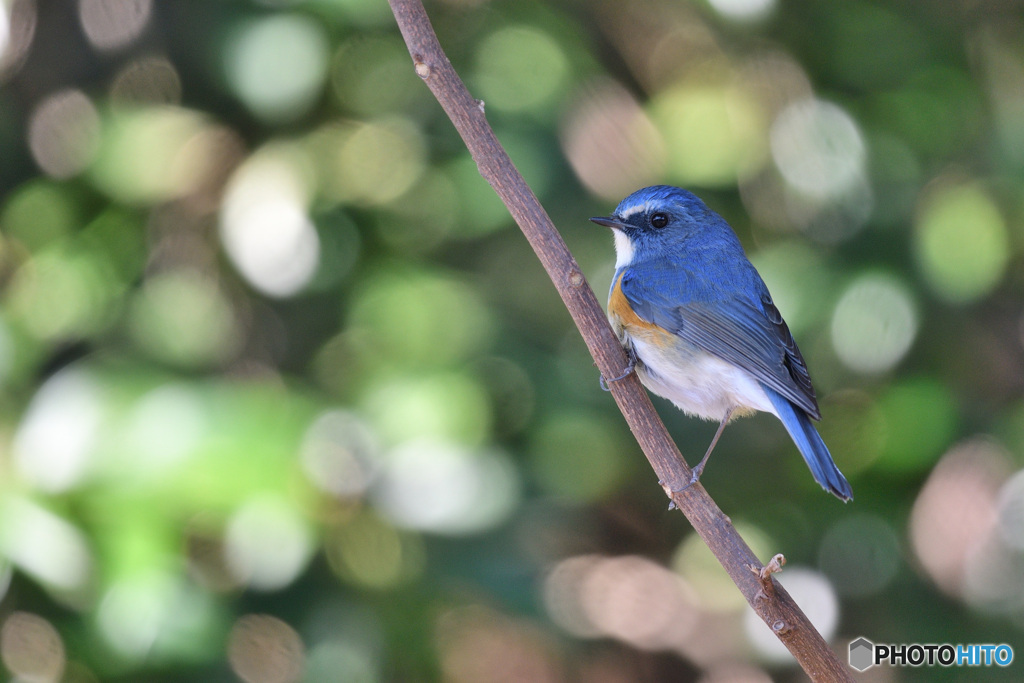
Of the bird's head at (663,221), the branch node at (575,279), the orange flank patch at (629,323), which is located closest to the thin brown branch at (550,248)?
the branch node at (575,279)

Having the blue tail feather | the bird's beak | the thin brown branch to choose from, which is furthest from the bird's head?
the thin brown branch

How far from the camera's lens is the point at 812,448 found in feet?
6.36

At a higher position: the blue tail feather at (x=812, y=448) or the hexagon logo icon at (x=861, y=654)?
the blue tail feather at (x=812, y=448)

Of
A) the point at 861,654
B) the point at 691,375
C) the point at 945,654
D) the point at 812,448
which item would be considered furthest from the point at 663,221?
the point at 945,654

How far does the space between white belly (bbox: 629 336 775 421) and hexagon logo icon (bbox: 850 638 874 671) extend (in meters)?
0.94

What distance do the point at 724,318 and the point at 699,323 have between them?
71 mm

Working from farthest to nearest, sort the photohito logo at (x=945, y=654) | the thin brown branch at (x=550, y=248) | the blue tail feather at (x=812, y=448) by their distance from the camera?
the photohito logo at (x=945, y=654) < the blue tail feather at (x=812, y=448) < the thin brown branch at (x=550, y=248)

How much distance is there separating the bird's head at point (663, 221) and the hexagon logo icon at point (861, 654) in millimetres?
1313

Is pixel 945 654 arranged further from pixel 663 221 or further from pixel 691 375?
pixel 663 221

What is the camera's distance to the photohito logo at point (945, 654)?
2730 mm

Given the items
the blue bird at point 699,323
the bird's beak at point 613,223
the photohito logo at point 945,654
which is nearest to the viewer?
the blue bird at point 699,323

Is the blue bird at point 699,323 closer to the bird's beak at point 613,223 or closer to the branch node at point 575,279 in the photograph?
the bird's beak at point 613,223

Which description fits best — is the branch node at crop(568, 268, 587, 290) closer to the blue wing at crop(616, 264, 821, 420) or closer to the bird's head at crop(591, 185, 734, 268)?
the blue wing at crop(616, 264, 821, 420)

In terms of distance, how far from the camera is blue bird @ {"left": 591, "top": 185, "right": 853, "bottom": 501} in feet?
7.07
